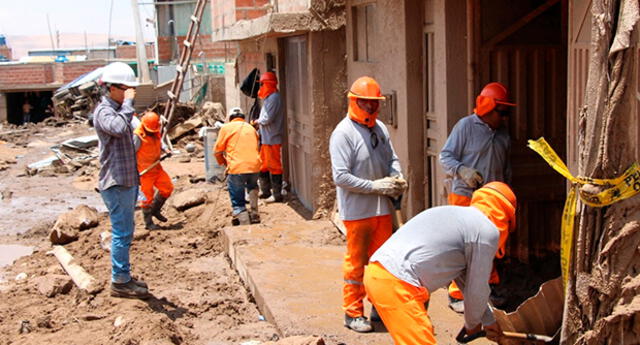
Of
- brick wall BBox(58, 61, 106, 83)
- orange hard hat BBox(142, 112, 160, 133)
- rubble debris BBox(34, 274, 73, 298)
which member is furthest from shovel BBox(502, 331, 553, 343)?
brick wall BBox(58, 61, 106, 83)

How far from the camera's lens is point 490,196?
4633 mm

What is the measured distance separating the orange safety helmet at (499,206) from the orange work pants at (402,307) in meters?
0.53

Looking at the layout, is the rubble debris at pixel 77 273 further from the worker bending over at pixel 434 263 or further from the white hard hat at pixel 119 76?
the worker bending over at pixel 434 263

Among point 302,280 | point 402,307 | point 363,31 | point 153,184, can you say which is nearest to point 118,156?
point 302,280

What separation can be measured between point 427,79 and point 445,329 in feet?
8.86

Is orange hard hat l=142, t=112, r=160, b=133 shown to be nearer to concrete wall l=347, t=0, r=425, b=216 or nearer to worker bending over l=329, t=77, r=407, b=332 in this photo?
concrete wall l=347, t=0, r=425, b=216

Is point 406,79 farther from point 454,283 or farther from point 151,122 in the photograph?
point 151,122

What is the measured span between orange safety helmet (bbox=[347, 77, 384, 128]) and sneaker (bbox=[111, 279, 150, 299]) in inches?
113

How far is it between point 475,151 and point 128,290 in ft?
11.3

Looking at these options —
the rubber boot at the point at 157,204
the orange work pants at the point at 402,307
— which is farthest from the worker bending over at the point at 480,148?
the rubber boot at the point at 157,204

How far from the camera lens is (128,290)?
7.79 meters

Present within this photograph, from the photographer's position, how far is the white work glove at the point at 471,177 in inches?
253

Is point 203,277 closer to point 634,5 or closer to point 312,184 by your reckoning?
point 312,184

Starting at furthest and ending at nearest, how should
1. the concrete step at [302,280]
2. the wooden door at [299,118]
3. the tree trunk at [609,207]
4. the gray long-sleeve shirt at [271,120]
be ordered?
the gray long-sleeve shirt at [271,120], the wooden door at [299,118], the concrete step at [302,280], the tree trunk at [609,207]
